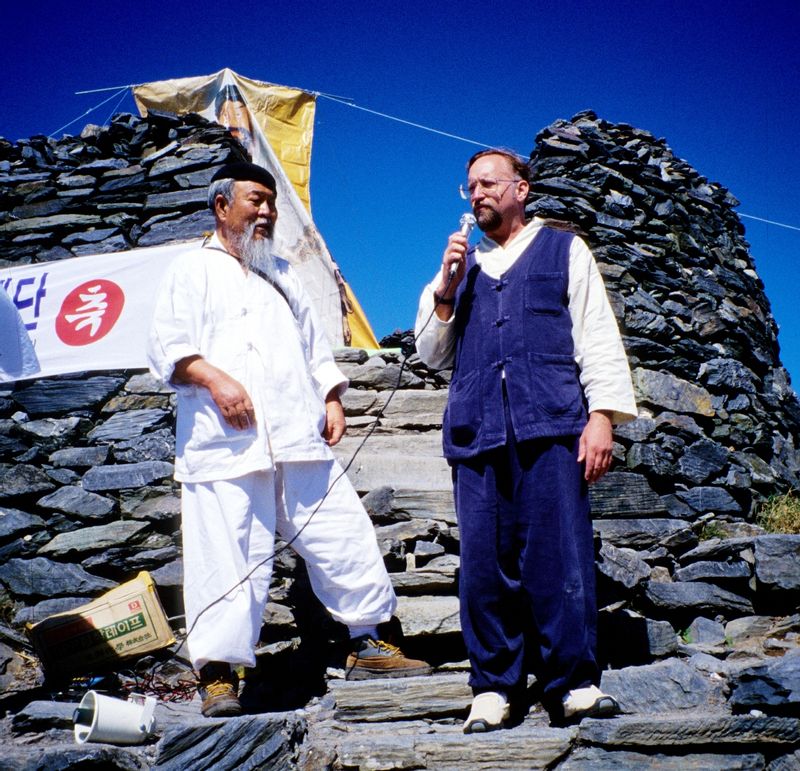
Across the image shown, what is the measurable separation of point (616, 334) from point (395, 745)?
1598 millimetres

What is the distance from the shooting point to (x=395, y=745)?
8.02 ft

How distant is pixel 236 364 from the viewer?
3035 mm

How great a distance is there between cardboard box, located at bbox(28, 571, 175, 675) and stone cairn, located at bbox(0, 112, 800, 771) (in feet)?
0.50

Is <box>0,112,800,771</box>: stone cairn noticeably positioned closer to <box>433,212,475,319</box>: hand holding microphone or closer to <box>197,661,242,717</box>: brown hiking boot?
<box>197,661,242,717</box>: brown hiking boot

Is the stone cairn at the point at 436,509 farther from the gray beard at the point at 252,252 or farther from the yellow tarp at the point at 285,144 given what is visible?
the yellow tarp at the point at 285,144

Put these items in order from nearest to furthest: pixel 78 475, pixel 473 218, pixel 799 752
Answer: pixel 799 752
pixel 473 218
pixel 78 475

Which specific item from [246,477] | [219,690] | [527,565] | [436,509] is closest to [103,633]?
[219,690]

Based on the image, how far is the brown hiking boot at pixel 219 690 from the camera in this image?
262cm

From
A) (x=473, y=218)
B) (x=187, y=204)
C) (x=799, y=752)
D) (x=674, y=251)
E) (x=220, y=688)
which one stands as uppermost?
(x=187, y=204)

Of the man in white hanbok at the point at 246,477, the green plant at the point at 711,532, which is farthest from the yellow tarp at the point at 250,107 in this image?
the man in white hanbok at the point at 246,477

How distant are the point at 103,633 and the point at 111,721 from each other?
2.85ft

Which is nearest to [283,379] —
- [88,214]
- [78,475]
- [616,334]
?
[616,334]

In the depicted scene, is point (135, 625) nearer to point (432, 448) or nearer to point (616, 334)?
point (432, 448)

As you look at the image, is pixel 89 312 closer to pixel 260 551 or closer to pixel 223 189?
pixel 223 189
